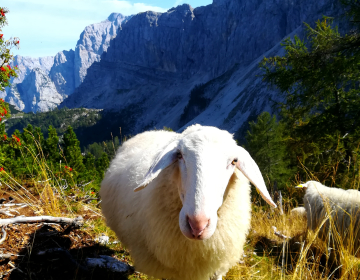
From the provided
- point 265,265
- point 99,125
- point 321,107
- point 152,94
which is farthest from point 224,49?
point 265,265

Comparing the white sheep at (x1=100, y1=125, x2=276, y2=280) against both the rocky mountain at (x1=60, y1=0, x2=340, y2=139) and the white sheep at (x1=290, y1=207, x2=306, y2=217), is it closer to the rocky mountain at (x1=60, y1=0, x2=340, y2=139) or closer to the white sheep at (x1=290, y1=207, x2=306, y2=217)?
the white sheep at (x1=290, y1=207, x2=306, y2=217)

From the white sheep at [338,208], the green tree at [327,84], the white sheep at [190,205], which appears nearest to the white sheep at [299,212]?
the white sheep at [338,208]

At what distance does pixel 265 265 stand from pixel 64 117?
157 metres

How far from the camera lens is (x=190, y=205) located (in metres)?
1.61

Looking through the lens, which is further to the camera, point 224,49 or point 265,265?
point 224,49

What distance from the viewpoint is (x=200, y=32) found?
135 m

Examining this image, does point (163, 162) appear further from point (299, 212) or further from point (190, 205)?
point (299, 212)

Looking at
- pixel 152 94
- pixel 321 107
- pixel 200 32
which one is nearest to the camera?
pixel 321 107

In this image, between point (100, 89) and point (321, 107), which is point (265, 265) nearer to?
point (321, 107)

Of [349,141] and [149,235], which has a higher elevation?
[149,235]

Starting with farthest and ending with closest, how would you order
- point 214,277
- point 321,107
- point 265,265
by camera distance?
point 321,107 → point 265,265 → point 214,277

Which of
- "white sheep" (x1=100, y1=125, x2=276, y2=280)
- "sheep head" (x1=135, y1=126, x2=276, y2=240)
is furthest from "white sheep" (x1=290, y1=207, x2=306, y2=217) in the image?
"sheep head" (x1=135, y1=126, x2=276, y2=240)

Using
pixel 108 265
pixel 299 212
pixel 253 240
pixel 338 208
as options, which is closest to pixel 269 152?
pixel 299 212

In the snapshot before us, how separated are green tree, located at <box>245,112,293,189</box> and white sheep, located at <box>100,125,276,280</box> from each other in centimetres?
1844
